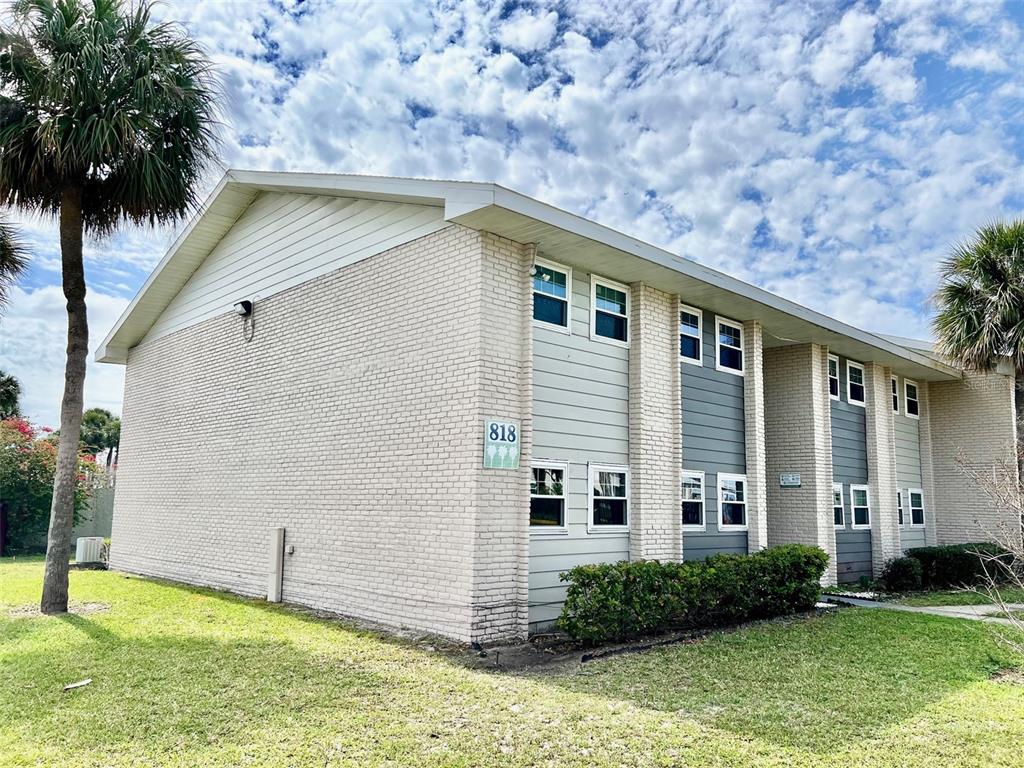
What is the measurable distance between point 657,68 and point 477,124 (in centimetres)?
422

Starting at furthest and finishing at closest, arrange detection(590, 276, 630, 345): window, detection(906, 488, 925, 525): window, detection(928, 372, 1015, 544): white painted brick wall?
detection(906, 488, 925, 525): window → detection(928, 372, 1015, 544): white painted brick wall → detection(590, 276, 630, 345): window

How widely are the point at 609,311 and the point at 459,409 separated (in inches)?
132

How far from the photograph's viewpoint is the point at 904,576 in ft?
55.0

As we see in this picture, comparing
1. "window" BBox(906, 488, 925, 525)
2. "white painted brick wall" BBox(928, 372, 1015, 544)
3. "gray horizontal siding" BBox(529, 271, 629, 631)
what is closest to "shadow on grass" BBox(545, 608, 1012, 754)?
"gray horizontal siding" BBox(529, 271, 629, 631)

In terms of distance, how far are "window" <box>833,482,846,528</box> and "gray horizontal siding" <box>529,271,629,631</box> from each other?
296 inches

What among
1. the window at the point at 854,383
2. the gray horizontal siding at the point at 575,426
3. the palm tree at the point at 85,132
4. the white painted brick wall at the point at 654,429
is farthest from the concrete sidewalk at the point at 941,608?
the palm tree at the point at 85,132

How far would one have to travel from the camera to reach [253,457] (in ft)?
43.4

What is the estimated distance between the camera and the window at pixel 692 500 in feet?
41.2

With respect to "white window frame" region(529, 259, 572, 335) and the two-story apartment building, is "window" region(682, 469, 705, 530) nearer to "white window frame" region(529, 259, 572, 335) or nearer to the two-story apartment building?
the two-story apartment building

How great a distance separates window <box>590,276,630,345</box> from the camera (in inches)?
447

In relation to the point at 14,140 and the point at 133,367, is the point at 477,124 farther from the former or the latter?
the point at 133,367

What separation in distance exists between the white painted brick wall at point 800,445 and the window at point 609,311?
608cm

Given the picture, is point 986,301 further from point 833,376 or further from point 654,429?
point 654,429

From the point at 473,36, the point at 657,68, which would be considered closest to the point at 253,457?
the point at 473,36
